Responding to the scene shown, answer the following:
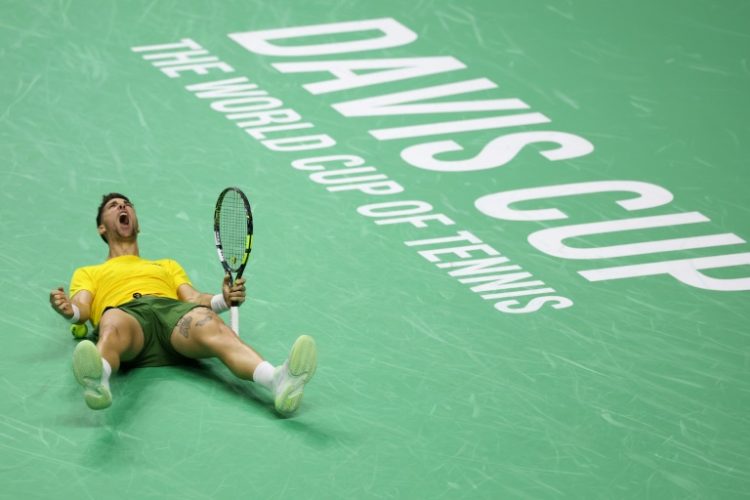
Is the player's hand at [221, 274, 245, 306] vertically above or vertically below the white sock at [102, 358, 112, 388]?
above

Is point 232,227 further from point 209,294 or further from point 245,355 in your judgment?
point 245,355

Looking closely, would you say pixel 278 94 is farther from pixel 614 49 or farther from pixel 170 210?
pixel 614 49

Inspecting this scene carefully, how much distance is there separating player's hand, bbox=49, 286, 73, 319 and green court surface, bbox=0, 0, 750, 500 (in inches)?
11.4

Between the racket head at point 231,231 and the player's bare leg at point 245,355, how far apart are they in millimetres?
324

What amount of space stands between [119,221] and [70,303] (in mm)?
811

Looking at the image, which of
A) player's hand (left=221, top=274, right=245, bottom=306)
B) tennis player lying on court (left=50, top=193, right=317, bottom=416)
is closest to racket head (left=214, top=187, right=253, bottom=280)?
player's hand (left=221, top=274, right=245, bottom=306)

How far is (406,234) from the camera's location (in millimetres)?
10570

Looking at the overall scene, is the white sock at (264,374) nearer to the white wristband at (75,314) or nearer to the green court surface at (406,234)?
the green court surface at (406,234)

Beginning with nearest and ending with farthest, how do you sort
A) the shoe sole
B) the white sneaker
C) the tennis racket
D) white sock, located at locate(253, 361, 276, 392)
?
the shoe sole < the white sneaker < white sock, located at locate(253, 361, 276, 392) < the tennis racket

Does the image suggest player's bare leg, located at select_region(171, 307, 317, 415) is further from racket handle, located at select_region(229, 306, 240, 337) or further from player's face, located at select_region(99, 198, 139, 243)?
player's face, located at select_region(99, 198, 139, 243)

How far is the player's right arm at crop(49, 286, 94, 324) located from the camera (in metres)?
8.66

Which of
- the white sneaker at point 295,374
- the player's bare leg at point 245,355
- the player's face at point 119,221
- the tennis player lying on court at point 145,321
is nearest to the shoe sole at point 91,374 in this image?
the tennis player lying on court at point 145,321

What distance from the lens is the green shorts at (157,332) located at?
875cm

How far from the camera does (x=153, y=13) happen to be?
43.3 feet
